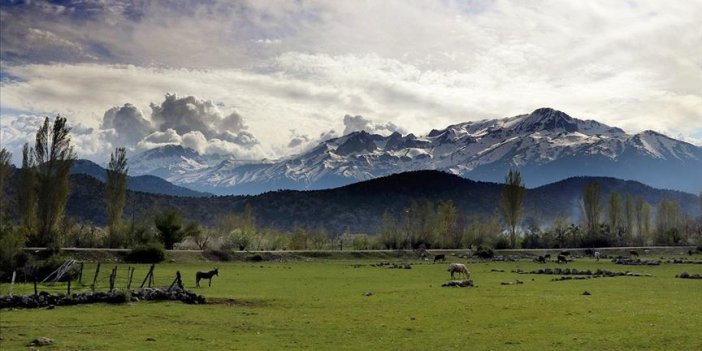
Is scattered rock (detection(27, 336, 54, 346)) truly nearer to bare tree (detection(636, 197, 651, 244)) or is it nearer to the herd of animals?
the herd of animals

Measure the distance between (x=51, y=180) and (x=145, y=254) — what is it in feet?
58.4

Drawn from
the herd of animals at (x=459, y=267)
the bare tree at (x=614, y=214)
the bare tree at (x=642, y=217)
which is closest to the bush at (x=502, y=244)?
the herd of animals at (x=459, y=267)

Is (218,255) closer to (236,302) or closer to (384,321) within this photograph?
(236,302)

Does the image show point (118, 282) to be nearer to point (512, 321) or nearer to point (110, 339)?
point (110, 339)

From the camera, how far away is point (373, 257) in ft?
369

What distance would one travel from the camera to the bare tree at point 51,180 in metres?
Answer: 83.1

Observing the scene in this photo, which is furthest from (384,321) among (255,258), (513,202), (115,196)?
(513,202)

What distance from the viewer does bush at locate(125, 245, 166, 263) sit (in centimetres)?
8312

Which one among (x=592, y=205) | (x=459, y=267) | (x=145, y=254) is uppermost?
(x=592, y=205)

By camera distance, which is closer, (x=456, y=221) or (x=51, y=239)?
(x=51, y=239)

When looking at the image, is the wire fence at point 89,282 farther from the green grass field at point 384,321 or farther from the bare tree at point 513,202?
the bare tree at point 513,202

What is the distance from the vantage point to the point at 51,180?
84250 millimetres

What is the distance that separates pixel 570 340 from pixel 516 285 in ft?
89.2

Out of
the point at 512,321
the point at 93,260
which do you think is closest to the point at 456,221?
the point at 93,260
